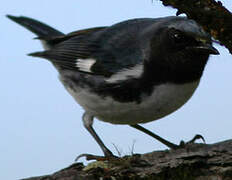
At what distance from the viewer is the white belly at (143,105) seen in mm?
4055

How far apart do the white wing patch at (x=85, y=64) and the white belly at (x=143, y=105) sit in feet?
0.77

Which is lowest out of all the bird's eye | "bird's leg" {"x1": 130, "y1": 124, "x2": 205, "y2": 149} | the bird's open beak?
"bird's leg" {"x1": 130, "y1": 124, "x2": 205, "y2": 149}

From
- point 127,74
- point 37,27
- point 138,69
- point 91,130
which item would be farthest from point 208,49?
point 37,27

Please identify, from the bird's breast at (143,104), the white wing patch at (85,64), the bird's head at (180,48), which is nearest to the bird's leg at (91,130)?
the bird's breast at (143,104)

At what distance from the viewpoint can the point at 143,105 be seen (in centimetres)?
407

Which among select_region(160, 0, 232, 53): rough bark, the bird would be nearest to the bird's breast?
the bird

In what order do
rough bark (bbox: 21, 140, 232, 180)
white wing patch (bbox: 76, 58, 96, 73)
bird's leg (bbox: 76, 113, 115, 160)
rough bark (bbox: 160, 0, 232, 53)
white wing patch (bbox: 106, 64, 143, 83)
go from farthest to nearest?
bird's leg (bbox: 76, 113, 115, 160) → white wing patch (bbox: 76, 58, 96, 73) → white wing patch (bbox: 106, 64, 143, 83) → rough bark (bbox: 21, 140, 232, 180) → rough bark (bbox: 160, 0, 232, 53)

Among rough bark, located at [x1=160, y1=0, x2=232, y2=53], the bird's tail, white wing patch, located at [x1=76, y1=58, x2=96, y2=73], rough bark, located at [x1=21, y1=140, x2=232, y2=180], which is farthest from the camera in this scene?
the bird's tail

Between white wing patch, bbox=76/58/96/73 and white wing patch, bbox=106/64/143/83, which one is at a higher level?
white wing patch, bbox=76/58/96/73

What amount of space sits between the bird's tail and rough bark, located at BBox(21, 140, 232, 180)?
2150 mm

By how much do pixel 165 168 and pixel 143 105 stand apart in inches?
22.7

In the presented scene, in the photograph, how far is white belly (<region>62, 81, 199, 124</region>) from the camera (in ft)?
13.3

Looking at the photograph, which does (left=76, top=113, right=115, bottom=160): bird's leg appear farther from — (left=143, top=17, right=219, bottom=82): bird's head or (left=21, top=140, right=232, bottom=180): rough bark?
(left=143, top=17, right=219, bottom=82): bird's head

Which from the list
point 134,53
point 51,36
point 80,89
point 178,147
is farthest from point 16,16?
point 178,147
